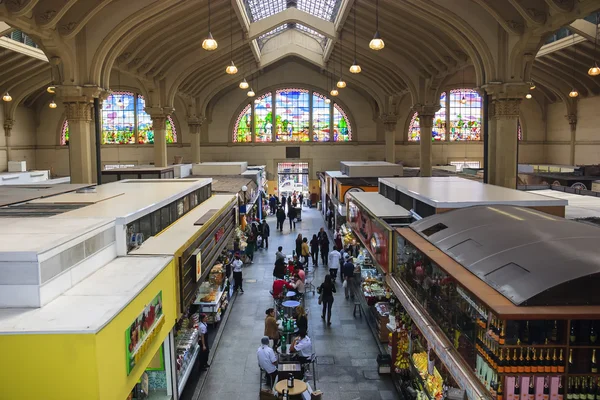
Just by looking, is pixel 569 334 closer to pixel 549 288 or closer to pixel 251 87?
pixel 549 288

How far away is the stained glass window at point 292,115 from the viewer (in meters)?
27.3

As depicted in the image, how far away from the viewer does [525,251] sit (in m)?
4.54

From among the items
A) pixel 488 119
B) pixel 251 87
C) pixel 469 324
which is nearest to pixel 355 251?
pixel 488 119

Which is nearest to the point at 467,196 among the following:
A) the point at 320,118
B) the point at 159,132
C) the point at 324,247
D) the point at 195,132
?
the point at 324,247

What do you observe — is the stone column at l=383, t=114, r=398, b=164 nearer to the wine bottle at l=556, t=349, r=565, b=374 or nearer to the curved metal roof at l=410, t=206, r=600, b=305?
the curved metal roof at l=410, t=206, r=600, b=305

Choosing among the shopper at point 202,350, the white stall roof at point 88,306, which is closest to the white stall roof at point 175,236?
the white stall roof at point 88,306

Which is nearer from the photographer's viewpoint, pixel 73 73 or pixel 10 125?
pixel 73 73

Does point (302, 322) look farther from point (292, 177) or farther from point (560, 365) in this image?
point (292, 177)

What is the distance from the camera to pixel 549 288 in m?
3.76

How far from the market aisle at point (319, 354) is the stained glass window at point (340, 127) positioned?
1610 cm

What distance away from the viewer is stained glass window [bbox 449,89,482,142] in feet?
88.9

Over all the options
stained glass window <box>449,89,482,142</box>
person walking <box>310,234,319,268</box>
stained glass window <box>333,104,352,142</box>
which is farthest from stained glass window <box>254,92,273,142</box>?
person walking <box>310,234,319,268</box>

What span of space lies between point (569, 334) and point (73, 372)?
10.8 ft

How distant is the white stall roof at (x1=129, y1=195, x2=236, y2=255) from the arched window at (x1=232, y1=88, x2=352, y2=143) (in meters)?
18.0
